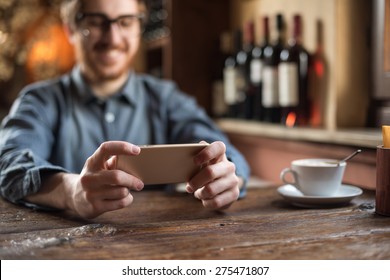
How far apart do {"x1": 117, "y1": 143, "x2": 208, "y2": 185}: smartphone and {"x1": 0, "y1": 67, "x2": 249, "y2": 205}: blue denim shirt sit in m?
0.46

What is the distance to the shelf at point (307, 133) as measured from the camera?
156 centimetres

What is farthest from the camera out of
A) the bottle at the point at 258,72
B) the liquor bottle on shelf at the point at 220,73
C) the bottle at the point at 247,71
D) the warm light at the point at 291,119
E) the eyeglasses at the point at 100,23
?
the liquor bottle on shelf at the point at 220,73

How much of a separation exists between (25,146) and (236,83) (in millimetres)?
1148

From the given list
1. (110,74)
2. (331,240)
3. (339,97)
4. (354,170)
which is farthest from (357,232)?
(110,74)

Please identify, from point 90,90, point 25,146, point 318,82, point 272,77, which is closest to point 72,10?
point 90,90

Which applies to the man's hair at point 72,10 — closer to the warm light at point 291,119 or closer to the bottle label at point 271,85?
the bottle label at point 271,85

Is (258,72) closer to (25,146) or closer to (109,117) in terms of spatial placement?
(109,117)

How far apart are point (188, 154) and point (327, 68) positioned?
974 millimetres

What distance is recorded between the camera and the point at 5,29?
3.62 metres

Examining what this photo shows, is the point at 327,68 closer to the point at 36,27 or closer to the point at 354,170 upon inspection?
the point at 354,170

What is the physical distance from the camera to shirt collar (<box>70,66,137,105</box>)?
1765 millimetres

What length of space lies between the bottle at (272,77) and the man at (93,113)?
13.6 inches

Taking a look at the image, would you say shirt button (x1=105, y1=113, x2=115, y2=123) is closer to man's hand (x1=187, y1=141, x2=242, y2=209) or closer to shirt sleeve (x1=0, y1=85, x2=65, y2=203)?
shirt sleeve (x1=0, y1=85, x2=65, y2=203)

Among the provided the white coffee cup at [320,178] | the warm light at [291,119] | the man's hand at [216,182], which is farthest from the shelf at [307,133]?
the man's hand at [216,182]
